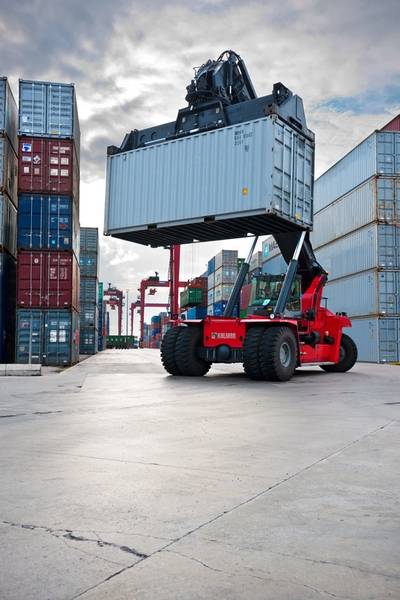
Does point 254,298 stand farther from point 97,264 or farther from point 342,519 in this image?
point 97,264

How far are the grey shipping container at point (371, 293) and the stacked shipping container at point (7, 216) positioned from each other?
17670mm

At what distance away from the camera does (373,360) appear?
93.0 feet

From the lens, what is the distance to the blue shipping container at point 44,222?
77.2 ft

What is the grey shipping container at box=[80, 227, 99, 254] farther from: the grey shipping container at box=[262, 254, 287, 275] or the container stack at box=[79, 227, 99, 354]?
the grey shipping container at box=[262, 254, 287, 275]

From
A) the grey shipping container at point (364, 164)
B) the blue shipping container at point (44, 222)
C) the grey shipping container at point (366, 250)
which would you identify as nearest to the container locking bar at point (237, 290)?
the blue shipping container at point (44, 222)

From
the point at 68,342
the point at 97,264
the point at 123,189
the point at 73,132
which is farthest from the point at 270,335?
the point at 97,264

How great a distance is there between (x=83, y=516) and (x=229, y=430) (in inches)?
131

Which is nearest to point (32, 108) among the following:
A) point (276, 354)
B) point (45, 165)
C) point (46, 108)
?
point (46, 108)

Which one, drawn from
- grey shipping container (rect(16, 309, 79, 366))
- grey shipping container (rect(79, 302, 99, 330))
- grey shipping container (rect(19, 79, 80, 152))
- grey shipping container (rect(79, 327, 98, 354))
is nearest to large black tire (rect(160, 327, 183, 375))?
grey shipping container (rect(16, 309, 79, 366))

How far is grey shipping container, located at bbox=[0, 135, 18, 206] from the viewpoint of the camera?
74.7 ft

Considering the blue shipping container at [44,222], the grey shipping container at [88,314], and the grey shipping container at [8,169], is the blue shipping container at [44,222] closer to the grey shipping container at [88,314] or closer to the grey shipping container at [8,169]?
the grey shipping container at [8,169]

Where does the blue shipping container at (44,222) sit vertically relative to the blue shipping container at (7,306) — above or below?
above

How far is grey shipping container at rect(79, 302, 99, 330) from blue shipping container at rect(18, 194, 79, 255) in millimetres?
25504

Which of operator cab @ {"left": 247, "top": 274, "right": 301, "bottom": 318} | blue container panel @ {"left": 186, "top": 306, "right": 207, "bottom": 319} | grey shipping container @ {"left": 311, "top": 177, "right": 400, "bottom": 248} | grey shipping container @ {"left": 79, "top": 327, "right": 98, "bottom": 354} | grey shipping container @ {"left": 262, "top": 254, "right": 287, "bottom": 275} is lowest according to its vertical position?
grey shipping container @ {"left": 79, "top": 327, "right": 98, "bottom": 354}
